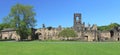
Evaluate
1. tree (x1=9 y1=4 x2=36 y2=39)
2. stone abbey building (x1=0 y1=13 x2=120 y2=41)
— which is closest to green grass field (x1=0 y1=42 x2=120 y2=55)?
tree (x1=9 y1=4 x2=36 y2=39)

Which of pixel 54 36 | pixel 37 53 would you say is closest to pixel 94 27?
pixel 54 36

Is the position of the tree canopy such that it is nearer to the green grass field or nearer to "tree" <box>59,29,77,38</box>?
"tree" <box>59,29,77,38</box>

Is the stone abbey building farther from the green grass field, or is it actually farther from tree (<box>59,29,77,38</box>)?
the green grass field

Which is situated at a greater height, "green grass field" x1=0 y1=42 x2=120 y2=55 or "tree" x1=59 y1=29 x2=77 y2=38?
"tree" x1=59 y1=29 x2=77 y2=38

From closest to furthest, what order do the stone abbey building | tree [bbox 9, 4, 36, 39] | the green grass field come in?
the green grass field → tree [bbox 9, 4, 36, 39] → the stone abbey building

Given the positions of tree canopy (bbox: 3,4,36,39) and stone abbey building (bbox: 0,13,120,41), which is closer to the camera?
tree canopy (bbox: 3,4,36,39)

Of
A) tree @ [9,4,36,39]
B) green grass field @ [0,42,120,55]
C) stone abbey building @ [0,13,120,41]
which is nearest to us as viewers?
green grass field @ [0,42,120,55]

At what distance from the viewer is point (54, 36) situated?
111562mm

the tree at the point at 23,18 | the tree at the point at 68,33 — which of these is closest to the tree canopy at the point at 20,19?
the tree at the point at 23,18

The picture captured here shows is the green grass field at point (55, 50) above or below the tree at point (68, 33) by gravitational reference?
below

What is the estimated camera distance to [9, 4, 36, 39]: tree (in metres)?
91.0

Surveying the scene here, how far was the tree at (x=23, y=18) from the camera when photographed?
9100 centimetres

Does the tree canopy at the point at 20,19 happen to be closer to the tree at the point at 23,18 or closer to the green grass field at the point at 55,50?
the tree at the point at 23,18

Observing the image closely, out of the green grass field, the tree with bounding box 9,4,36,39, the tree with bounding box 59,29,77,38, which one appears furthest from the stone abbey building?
the green grass field
